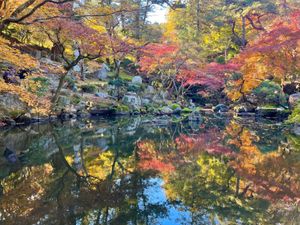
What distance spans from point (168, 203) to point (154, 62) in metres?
19.3

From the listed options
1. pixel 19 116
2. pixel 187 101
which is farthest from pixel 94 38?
pixel 187 101

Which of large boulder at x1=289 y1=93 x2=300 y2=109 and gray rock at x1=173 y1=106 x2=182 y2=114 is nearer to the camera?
large boulder at x1=289 y1=93 x2=300 y2=109

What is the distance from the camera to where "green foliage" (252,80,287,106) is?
69.3 feet

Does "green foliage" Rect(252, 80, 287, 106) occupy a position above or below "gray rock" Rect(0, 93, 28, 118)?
above

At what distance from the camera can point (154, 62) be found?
2333 centimetres

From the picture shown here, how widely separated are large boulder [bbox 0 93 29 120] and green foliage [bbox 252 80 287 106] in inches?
609

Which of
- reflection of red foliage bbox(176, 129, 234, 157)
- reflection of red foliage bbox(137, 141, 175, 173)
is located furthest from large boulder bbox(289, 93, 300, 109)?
reflection of red foliage bbox(137, 141, 175, 173)

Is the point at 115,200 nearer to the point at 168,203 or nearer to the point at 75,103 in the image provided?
the point at 168,203

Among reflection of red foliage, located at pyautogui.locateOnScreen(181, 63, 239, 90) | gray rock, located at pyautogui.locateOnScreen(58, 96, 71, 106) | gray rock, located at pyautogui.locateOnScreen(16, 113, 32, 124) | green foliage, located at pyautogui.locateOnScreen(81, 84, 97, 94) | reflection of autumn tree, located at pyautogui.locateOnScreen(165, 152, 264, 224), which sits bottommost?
gray rock, located at pyautogui.locateOnScreen(16, 113, 32, 124)

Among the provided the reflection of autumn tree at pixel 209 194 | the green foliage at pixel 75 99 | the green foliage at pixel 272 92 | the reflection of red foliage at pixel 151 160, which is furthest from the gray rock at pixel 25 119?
the green foliage at pixel 272 92

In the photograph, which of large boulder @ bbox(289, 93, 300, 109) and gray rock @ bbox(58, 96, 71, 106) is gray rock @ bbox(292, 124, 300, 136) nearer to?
large boulder @ bbox(289, 93, 300, 109)

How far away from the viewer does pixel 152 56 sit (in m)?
23.0

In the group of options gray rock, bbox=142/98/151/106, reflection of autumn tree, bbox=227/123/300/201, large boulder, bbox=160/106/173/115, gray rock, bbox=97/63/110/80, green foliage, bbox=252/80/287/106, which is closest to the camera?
reflection of autumn tree, bbox=227/123/300/201

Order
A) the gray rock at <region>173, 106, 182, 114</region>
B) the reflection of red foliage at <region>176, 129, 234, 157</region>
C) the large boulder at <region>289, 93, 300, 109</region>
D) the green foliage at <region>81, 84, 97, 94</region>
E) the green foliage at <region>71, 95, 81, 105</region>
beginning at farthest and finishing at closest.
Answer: the gray rock at <region>173, 106, 182, 114</region> < the green foliage at <region>81, 84, 97, 94</region> < the large boulder at <region>289, 93, 300, 109</region> < the green foliage at <region>71, 95, 81, 105</region> < the reflection of red foliage at <region>176, 129, 234, 157</region>
